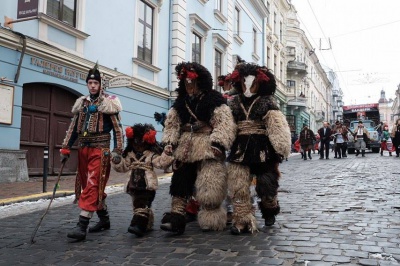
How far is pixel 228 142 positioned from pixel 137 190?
1139 millimetres

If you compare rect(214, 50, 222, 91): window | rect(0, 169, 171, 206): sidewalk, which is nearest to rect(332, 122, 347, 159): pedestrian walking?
rect(214, 50, 222, 91): window

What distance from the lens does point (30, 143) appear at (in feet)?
34.3

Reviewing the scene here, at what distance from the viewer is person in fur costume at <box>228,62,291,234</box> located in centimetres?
449

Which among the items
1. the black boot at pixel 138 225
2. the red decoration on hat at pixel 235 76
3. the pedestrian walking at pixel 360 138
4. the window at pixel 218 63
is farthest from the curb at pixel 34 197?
the pedestrian walking at pixel 360 138

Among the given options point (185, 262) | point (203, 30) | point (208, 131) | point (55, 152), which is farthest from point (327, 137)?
point (185, 262)

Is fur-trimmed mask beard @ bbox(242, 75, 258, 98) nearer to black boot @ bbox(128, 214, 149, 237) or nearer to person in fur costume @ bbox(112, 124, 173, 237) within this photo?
person in fur costume @ bbox(112, 124, 173, 237)

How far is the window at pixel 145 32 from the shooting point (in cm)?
1476

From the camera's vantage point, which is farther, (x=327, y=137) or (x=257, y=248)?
(x=327, y=137)

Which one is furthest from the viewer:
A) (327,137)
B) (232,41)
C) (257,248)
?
(232,41)

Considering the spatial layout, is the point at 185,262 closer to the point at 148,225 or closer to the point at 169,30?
the point at 148,225

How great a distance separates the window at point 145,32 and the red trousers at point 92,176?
10358mm

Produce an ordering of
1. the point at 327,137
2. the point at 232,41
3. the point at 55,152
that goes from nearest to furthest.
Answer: the point at 55,152 → the point at 327,137 → the point at 232,41

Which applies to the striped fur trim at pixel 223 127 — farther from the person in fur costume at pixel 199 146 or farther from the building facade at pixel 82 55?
the building facade at pixel 82 55

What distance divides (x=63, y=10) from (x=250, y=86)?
8.23m
